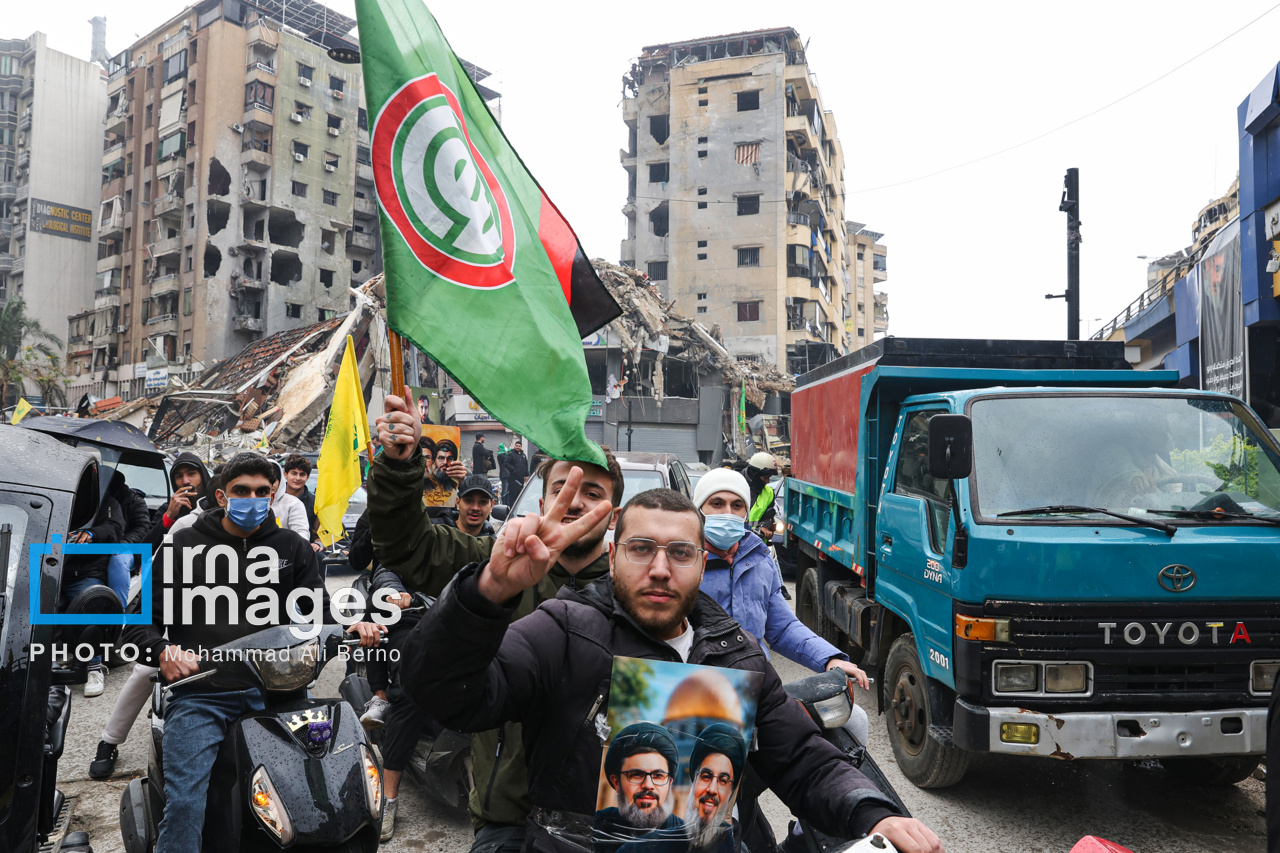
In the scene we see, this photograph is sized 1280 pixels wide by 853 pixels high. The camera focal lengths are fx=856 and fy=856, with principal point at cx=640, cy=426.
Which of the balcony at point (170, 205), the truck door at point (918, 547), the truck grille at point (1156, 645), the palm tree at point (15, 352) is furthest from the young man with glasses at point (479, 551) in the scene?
the balcony at point (170, 205)

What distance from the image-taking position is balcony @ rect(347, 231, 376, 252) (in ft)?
182

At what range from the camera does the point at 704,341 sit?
3884cm

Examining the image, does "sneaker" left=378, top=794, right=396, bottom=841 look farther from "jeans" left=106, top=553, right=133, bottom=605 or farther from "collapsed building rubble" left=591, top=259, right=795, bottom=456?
"collapsed building rubble" left=591, top=259, right=795, bottom=456

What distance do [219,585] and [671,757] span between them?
2.73m

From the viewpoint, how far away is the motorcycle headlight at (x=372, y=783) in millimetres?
2941

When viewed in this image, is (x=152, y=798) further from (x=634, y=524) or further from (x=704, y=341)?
(x=704, y=341)

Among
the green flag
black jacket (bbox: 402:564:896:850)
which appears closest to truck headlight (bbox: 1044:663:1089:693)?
black jacket (bbox: 402:564:896:850)

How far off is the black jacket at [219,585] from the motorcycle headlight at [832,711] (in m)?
2.38

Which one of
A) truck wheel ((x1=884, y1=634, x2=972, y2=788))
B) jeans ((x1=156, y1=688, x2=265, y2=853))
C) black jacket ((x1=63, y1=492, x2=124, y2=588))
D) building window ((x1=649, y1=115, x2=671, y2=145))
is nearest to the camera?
jeans ((x1=156, y1=688, x2=265, y2=853))

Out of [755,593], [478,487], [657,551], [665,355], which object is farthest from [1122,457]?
[665,355]

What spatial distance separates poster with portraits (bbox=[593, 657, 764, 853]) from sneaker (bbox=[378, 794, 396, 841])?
2.95 meters

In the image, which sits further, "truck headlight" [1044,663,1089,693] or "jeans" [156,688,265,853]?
"truck headlight" [1044,663,1089,693]

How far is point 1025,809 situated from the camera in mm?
4789

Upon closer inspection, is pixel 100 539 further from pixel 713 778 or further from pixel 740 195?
pixel 740 195
